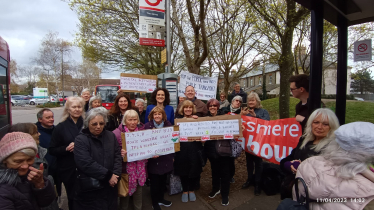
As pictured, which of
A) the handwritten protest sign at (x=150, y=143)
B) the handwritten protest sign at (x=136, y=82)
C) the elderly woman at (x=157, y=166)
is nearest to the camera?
the handwritten protest sign at (x=150, y=143)

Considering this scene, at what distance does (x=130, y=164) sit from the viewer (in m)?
2.96

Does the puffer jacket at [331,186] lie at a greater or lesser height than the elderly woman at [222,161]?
greater

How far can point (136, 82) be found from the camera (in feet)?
17.8

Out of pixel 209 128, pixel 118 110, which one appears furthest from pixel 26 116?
pixel 209 128

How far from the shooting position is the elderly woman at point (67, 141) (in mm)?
2596

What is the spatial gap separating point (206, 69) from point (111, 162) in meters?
15.6

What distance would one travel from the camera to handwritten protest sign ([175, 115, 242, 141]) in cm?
331

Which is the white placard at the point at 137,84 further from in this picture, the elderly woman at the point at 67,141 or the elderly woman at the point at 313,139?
the elderly woman at the point at 313,139

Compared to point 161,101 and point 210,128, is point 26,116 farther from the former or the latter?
point 210,128

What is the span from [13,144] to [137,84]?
3930 millimetres

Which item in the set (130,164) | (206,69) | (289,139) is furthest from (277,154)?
(206,69)

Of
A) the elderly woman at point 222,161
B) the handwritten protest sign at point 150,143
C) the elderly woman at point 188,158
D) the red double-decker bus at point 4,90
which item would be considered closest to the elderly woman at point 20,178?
the handwritten protest sign at point 150,143

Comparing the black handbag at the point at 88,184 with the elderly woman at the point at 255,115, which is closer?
the black handbag at the point at 88,184

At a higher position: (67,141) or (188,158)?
(67,141)
